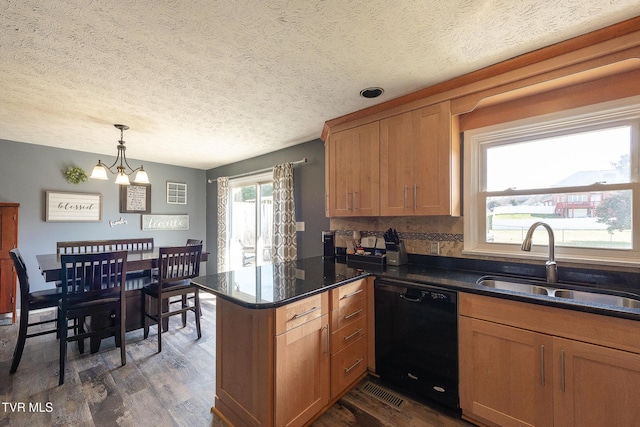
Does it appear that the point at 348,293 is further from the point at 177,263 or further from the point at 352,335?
the point at 177,263

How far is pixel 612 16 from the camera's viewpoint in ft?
4.39

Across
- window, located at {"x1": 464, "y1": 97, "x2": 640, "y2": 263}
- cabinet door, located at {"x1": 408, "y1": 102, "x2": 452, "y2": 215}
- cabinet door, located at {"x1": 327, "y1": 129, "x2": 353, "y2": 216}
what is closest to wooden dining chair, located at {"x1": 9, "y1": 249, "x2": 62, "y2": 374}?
cabinet door, located at {"x1": 327, "y1": 129, "x2": 353, "y2": 216}

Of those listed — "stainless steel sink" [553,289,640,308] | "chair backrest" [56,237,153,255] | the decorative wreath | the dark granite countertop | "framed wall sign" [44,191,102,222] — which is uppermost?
the decorative wreath

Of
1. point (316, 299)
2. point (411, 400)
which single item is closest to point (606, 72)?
point (316, 299)

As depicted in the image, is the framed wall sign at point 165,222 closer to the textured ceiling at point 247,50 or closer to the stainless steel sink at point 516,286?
the textured ceiling at point 247,50

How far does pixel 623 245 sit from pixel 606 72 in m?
1.08

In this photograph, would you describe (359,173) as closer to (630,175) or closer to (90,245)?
(630,175)

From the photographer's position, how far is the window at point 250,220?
13.8 ft

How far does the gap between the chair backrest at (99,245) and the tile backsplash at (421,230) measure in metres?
2.98

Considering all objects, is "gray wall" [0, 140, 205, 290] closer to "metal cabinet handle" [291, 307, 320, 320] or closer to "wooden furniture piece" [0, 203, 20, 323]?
"wooden furniture piece" [0, 203, 20, 323]

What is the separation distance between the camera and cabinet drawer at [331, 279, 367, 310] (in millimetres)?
1805

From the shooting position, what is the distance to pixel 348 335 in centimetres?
192

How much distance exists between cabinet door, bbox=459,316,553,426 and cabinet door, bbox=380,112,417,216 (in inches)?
39.9

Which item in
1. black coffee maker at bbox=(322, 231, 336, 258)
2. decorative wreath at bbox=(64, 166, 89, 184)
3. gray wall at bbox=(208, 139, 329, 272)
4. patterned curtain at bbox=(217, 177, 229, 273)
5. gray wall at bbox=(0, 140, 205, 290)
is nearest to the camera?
black coffee maker at bbox=(322, 231, 336, 258)
